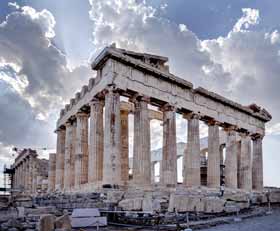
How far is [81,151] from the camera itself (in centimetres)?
2681

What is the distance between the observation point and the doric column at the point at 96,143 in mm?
23547

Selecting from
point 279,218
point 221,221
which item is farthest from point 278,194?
point 221,221

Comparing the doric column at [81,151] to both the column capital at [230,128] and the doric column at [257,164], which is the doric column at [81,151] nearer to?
the column capital at [230,128]

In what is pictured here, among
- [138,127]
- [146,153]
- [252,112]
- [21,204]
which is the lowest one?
[21,204]

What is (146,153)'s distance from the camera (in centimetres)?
2394

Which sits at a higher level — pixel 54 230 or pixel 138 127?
pixel 138 127

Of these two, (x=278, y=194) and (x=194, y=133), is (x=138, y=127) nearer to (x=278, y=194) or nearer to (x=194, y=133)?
(x=194, y=133)

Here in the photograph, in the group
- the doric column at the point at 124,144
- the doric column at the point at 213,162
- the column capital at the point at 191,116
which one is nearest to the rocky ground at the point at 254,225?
the column capital at the point at 191,116

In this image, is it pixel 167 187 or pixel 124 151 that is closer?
pixel 167 187

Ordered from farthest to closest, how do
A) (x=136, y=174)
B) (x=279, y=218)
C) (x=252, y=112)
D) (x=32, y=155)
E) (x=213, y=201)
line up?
(x=32, y=155)
(x=252, y=112)
(x=136, y=174)
(x=213, y=201)
(x=279, y=218)

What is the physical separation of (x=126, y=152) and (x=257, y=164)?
1355 centimetres

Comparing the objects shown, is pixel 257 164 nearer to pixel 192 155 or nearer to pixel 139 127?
pixel 192 155

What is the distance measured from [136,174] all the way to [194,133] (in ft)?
22.5

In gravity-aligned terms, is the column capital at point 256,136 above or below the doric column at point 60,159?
above
